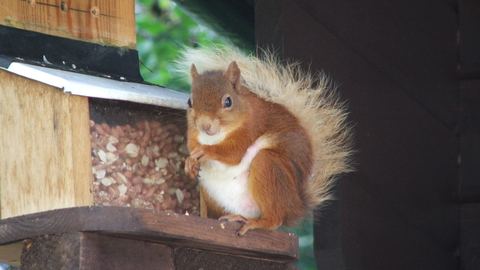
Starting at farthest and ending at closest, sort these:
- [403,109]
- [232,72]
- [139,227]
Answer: [403,109]
[232,72]
[139,227]

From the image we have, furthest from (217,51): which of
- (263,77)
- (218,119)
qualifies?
(218,119)

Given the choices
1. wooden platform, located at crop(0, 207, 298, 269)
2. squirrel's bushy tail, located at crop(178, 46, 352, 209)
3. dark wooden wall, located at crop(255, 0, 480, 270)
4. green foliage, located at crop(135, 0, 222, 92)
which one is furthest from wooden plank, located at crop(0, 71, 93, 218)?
green foliage, located at crop(135, 0, 222, 92)

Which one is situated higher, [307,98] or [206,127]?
[307,98]

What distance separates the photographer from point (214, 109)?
241 centimetres

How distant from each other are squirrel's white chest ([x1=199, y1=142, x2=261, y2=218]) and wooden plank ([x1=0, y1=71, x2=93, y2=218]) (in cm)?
44

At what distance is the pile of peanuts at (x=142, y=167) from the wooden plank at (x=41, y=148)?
0.25 feet

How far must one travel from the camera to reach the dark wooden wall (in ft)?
8.98

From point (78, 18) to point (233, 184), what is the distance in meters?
0.76

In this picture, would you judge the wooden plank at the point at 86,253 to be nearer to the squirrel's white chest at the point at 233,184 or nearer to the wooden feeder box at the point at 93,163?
the wooden feeder box at the point at 93,163

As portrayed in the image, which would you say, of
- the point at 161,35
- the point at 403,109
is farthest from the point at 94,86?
the point at 161,35

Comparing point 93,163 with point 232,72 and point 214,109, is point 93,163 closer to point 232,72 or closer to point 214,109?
point 214,109

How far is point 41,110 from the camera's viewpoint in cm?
221

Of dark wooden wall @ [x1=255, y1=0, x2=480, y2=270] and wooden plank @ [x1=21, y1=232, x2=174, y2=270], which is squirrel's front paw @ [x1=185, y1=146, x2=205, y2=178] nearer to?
wooden plank @ [x1=21, y1=232, x2=174, y2=270]

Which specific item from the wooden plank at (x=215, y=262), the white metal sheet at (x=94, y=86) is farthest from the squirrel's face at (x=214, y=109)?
the wooden plank at (x=215, y=262)
